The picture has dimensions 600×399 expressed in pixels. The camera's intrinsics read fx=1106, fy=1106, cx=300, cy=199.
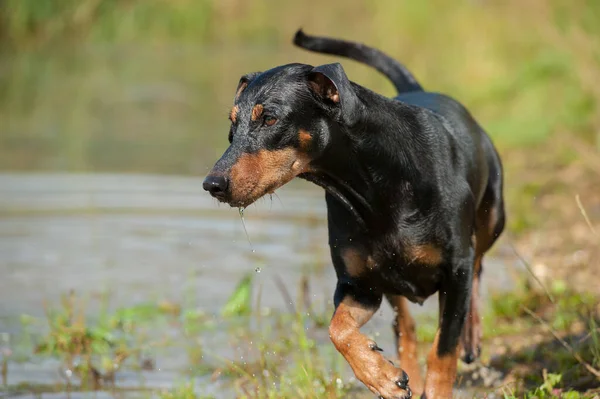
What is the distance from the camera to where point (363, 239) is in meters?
4.56

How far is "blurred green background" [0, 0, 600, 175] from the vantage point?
490 inches

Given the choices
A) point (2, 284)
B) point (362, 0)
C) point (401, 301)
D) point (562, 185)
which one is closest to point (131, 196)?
point (2, 284)

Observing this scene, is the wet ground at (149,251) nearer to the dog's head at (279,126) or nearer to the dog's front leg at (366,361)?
the dog's front leg at (366,361)

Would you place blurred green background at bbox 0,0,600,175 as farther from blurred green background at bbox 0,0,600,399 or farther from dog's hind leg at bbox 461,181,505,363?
dog's hind leg at bbox 461,181,505,363

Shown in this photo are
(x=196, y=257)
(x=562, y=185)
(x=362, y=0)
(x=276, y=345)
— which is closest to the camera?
(x=276, y=345)

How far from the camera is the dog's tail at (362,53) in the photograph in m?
5.79

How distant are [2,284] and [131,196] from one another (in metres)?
3.13

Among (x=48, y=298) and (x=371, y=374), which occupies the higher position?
(x=371, y=374)

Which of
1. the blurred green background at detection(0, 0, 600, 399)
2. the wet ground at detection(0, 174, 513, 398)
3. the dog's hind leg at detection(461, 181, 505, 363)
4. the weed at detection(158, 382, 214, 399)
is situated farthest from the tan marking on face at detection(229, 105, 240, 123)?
the wet ground at detection(0, 174, 513, 398)

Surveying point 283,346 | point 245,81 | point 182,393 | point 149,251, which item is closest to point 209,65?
point 149,251

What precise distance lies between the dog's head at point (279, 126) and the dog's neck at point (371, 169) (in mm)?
111

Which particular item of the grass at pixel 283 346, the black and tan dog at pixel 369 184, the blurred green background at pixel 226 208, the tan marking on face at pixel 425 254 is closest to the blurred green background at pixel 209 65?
the blurred green background at pixel 226 208

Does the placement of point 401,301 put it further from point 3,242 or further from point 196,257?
point 3,242

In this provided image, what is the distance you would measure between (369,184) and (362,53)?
171 centimetres
